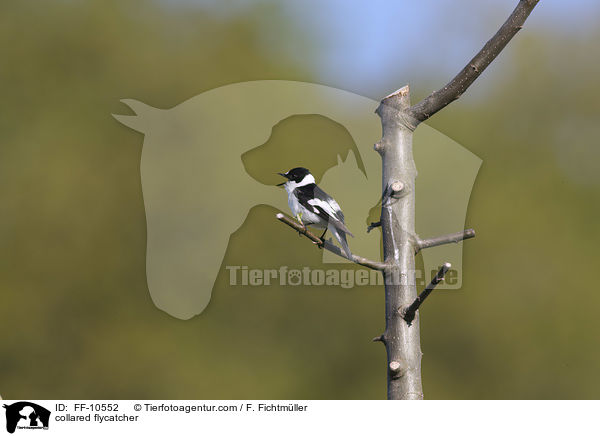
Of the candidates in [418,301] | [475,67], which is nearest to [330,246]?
[418,301]

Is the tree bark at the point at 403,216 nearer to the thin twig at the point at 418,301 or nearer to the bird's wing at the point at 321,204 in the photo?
the thin twig at the point at 418,301

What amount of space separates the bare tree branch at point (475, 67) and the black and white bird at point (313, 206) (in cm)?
68

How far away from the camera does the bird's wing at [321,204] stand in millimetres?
2646

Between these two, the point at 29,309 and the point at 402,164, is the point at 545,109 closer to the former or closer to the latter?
the point at 29,309

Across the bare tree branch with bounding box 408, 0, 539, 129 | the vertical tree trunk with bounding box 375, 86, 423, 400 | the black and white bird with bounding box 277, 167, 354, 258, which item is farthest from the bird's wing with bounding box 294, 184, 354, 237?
the bare tree branch with bounding box 408, 0, 539, 129

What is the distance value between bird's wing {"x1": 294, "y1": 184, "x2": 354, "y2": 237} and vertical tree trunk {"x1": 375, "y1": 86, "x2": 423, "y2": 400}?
57 centimetres

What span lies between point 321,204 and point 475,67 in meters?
0.92

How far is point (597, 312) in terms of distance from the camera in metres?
9.27

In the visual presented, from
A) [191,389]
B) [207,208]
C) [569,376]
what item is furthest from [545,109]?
[191,389]

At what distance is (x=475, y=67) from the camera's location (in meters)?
2.03
